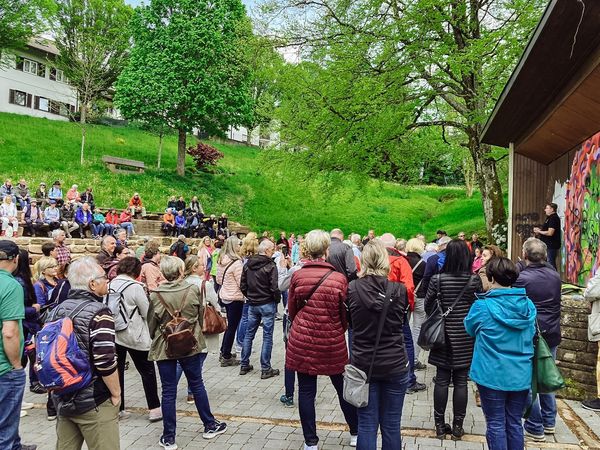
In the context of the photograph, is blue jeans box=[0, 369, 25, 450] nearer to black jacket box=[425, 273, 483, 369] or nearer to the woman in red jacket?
the woman in red jacket

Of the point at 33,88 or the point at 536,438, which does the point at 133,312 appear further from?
the point at 33,88

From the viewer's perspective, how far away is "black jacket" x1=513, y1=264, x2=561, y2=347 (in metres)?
5.40

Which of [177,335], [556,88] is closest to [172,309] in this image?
[177,335]

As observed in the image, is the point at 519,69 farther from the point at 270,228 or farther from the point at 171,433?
the point at 270,228

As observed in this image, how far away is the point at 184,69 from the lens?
32.4 meters

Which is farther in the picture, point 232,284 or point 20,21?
point 20,21

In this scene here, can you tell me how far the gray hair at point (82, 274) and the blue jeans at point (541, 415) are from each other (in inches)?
174

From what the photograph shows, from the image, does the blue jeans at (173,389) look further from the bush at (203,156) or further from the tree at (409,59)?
the bush at (203,156)

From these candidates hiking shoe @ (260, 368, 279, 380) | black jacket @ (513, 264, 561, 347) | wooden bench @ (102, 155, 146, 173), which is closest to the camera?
black jacket @ (513, 264, 561, 347)

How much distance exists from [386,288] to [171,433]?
264 centimetres

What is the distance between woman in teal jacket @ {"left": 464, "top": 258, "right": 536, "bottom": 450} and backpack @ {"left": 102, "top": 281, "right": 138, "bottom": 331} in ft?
11.5

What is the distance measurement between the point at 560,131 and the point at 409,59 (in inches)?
261

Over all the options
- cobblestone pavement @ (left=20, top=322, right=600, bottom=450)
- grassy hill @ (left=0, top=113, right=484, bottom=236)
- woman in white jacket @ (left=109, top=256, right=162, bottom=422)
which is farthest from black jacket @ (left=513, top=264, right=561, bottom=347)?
grassy hill @ (left=0, top=113, right=484, bottom=236)

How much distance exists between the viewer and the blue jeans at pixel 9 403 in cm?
404
